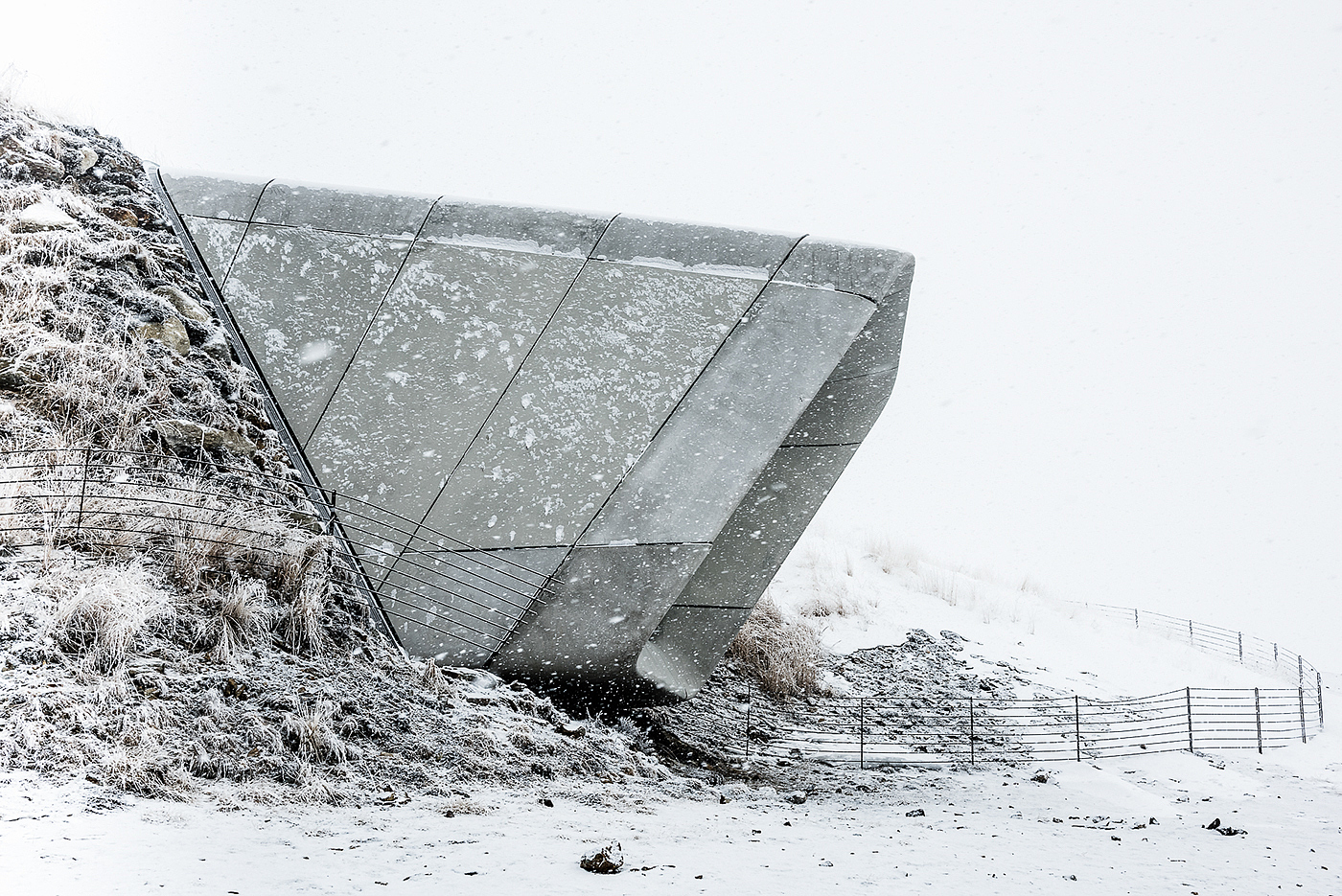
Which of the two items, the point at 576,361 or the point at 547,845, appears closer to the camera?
the point at 547,845

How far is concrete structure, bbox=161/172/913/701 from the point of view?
704 cm

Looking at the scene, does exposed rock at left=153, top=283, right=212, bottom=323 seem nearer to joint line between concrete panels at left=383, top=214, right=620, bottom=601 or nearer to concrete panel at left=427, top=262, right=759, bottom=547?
joint line between concrete panels at left=383, top=214, right=620, bottom=601

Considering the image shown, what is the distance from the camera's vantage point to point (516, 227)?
23.7ft

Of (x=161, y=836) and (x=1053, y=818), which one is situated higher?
(x=1053, y=818)

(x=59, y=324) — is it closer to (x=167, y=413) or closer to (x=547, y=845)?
(x=167, y=413)

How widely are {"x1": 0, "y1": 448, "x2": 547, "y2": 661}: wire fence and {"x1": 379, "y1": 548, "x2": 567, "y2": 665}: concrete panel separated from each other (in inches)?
0.4

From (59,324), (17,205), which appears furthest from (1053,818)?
(17,205)

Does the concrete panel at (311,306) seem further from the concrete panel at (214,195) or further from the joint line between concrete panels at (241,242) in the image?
the concrete panel at (214,195)

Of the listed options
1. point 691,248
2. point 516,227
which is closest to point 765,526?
point 691,248

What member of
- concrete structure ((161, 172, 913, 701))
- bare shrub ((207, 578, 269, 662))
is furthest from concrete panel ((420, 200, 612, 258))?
bare shrub ((207, 578, 269, 662))

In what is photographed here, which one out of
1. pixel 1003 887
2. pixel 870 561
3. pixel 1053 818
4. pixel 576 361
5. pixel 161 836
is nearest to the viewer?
pixel 161 836

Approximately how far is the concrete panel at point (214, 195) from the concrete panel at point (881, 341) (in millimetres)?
5361

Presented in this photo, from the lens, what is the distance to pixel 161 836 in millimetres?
3436

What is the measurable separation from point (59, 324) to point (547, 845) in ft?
19.8
